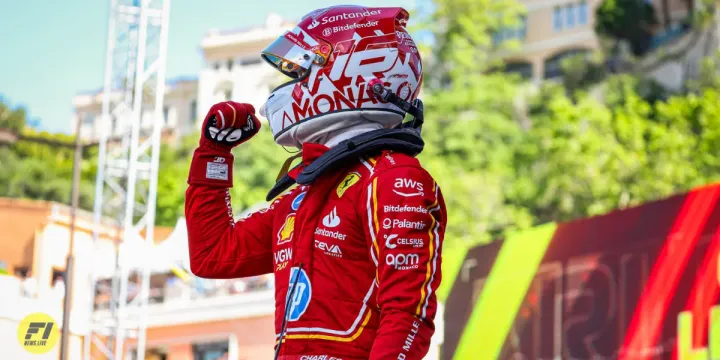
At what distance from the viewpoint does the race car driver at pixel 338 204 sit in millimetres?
2639

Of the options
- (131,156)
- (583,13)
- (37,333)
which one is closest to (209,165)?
(37,333)

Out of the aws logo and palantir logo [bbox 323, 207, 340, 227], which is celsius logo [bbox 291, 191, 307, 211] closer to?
palantir logo [bbox 323, 207, 340, 227]

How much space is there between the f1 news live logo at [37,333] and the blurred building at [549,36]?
44.2 meters

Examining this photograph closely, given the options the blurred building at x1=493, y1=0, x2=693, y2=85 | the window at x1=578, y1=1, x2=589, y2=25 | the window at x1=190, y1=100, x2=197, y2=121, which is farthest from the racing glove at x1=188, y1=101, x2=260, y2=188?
the window at x1=190, y1=100, x2=197, y2=121

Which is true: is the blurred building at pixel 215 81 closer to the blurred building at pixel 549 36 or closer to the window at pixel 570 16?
the blurred building at pixel 549 36

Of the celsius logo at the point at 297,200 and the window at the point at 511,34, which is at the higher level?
the window at the point at 511,34

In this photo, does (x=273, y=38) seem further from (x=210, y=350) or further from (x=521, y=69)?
(x=210, y=350)

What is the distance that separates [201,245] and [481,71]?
144ft

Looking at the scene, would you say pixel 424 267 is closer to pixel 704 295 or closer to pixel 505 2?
pixel 704 295

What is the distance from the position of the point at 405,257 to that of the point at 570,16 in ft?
Answer: 158

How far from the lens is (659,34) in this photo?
4191 cm

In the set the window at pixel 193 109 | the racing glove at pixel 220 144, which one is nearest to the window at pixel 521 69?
the window at pixel 193 109

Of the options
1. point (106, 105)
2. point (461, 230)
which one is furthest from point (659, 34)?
point (106, 105)

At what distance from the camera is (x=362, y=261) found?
9.11 ft
